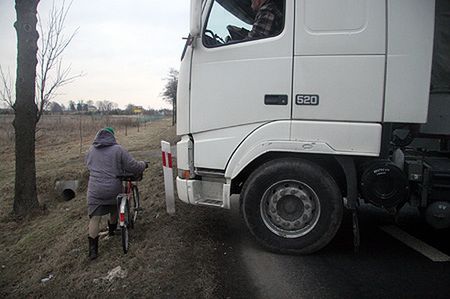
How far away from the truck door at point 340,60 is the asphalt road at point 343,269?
5.08ft

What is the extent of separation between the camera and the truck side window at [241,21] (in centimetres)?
405

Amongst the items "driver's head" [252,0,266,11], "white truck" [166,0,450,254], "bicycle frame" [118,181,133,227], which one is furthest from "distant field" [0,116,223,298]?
"driver's head" [252,0,266,11]

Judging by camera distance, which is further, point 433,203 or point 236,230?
point 236,230

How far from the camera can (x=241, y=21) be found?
434 cm

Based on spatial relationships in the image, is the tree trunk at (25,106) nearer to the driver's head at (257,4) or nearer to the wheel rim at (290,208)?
the driver's head at (257,4)

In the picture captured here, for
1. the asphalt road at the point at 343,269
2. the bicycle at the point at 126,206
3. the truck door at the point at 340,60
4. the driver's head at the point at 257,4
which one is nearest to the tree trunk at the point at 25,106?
the bicycle at the point at 126,206

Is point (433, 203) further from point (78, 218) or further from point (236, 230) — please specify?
point (78, 218)

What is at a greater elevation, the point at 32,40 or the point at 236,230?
the point at 32,40

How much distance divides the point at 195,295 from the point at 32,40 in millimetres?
6476

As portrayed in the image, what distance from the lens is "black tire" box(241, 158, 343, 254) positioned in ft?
13.0

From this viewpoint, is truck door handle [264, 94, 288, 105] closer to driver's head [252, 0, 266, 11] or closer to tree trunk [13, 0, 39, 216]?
driver's head [252, 0, 266, 11]

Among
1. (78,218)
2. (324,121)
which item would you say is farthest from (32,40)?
(324,121)

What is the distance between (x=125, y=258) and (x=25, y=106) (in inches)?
200

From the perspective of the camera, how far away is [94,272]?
414 cm
